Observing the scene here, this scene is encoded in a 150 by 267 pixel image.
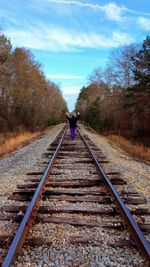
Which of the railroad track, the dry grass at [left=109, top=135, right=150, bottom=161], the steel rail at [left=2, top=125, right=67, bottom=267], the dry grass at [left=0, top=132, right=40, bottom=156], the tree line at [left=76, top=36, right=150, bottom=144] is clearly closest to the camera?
the steel rail at [left=2, top=125, right=67, bottom=267]

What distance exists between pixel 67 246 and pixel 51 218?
1.05 m

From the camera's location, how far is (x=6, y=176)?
33.3 ft

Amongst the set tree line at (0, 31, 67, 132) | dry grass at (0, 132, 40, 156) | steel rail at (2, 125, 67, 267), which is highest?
tree line at (0, 31, 67, 132)

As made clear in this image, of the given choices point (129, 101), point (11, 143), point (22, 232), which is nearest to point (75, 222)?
point (22, 232)

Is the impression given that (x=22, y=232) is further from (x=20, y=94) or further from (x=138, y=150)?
(x=20, y=94)

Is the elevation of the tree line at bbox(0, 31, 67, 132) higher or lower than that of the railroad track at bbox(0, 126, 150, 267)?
higher

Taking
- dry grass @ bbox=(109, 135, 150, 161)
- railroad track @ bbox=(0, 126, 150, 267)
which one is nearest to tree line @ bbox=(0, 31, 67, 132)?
dry grass @ bbox=(109, 135, 150, 161)

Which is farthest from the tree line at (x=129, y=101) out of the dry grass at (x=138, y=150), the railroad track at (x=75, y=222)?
the railroad track at (x=75, y=222)

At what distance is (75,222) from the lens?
5.56 metres

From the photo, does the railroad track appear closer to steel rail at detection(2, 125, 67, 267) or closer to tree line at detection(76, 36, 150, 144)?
steel rail at detection(2, 125, 67, 267)

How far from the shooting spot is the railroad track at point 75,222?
4.48m

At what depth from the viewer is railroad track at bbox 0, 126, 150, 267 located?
448 centimetres

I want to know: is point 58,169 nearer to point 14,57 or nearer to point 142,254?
point 142,254

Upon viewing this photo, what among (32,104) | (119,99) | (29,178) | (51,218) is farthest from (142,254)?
(32,104)
